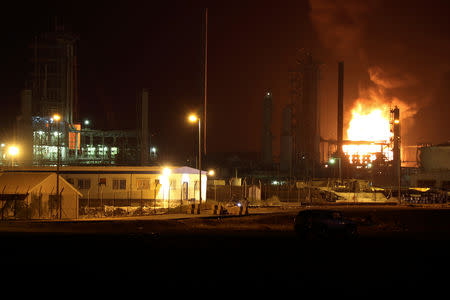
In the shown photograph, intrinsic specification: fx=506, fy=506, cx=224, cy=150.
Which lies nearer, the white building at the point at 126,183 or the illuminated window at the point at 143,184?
the white building at the point at 126,183

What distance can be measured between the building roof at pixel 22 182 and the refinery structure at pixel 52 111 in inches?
1092

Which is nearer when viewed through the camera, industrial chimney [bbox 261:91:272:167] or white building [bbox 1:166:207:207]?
white building [bbox 1:166:207:207]

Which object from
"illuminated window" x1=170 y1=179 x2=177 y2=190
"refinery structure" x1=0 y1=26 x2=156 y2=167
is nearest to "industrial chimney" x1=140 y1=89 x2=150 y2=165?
"refinery structure" x1=0 y1=26 x2=156 y2=167

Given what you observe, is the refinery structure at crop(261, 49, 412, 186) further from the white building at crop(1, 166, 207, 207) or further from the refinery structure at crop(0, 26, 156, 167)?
the white building at crop(1, 166, 207, 207)

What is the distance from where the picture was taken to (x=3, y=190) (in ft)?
119

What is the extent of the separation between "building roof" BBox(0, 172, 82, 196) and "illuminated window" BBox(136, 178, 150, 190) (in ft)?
34.4

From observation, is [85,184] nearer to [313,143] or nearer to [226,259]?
[226,259]

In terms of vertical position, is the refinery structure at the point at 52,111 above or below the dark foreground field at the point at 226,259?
above

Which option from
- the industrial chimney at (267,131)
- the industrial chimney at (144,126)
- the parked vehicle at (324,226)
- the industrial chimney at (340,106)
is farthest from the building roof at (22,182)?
the industrial chimney at (340,106)

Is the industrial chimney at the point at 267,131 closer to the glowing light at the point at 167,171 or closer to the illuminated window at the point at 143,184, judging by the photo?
the glowing light at the point at 167,171

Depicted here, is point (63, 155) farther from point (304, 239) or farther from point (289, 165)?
point (304, 239)

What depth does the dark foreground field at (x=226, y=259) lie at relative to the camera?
1313 cm

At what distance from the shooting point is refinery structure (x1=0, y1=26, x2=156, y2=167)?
66688 millimetres

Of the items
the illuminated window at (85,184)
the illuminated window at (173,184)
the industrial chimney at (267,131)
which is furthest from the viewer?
the industrial chimney at (267,131)
